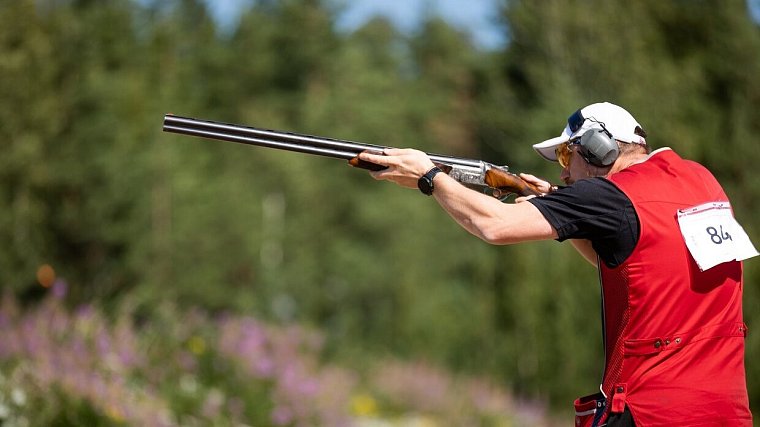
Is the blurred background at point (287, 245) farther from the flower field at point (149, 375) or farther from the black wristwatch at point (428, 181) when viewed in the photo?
the black wristwatch at point (428, 181)

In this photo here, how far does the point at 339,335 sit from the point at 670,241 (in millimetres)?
17705

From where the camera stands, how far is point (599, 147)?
4.28 meters

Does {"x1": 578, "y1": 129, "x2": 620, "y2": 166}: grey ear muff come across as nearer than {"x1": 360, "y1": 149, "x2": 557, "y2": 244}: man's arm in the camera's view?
No

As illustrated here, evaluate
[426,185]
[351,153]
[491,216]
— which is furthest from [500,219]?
[351,153]

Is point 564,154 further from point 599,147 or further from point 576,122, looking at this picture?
point 599,147

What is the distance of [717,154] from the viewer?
42.3ft

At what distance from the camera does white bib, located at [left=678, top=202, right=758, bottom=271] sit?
4.05 metres

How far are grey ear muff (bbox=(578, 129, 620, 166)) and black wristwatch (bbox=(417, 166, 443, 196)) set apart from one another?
0.61m

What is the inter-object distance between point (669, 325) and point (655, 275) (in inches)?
8.0

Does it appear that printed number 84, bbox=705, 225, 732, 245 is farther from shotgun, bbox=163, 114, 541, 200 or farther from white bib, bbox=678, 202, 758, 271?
shotgun, bbox=163, 114, 541, 200

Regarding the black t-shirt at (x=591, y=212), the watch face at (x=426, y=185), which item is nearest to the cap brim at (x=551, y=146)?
the black t-shirt at (x=591, y=212)

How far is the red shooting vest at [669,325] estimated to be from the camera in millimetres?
4043

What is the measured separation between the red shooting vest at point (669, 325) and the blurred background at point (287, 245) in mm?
5327

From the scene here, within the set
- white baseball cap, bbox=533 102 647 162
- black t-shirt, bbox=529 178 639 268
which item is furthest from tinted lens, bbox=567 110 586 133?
black t-shirt, bbox=529 178 639 268
